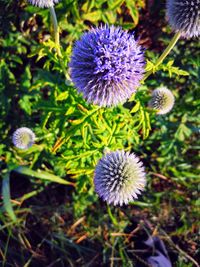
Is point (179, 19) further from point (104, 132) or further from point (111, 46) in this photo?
point (104, 132)

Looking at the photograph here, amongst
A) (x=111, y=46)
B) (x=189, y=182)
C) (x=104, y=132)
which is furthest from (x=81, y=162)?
(x=189, y=182)

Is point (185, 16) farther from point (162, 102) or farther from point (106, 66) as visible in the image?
point (162, 102)

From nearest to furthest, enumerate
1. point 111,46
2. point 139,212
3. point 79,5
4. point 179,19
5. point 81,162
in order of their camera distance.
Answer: point 111,46 → point 179,19 → point 81,162 → point 79,5 → point 139,212

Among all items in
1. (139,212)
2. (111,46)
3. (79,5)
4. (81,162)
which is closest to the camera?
(111,46)

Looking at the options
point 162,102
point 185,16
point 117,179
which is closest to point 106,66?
point 185,16

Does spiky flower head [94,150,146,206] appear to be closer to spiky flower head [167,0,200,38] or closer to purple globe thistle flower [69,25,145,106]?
purple globe thistle flower [69,25,145,106]

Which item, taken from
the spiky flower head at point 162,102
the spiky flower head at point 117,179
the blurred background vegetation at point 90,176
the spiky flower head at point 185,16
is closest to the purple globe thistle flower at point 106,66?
the spiky flower head at point 185,16
